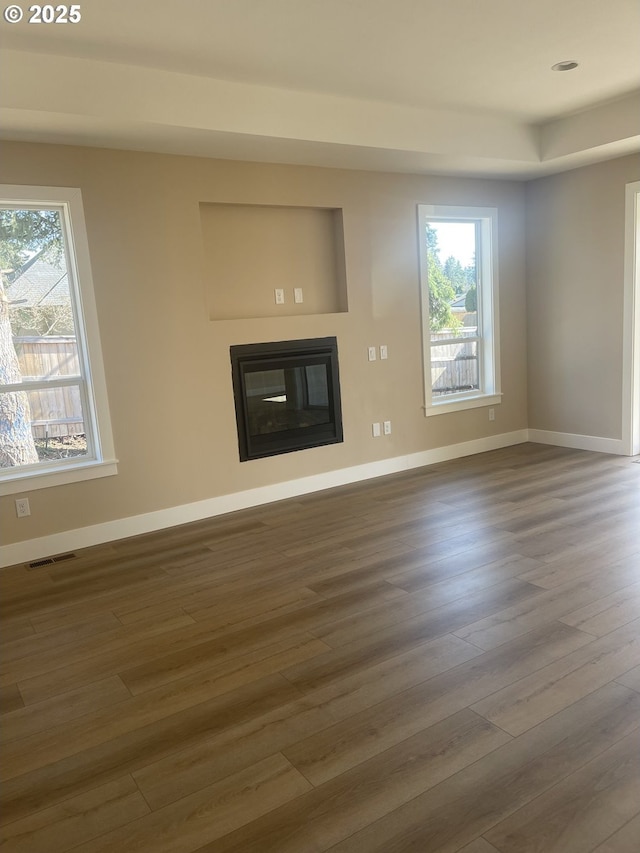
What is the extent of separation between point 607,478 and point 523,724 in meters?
3.34

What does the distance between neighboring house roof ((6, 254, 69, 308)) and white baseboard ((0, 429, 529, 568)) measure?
4.92 ft

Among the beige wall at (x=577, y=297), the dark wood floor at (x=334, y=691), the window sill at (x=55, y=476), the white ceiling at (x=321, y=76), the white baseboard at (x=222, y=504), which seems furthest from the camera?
the beige wall at (x=577, y=297)

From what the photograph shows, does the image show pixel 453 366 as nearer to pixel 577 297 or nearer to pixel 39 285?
pixel 577 297

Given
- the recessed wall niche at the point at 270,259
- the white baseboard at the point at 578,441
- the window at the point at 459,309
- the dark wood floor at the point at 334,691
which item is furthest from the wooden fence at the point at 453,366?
the dark wood floor at the point at 334,691

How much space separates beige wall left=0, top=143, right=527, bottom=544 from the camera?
402 cm

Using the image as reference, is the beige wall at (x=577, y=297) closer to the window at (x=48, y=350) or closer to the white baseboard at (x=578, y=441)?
the white baseboard at (x=578, y=441)

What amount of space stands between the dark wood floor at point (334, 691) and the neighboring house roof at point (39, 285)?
5.45 feet

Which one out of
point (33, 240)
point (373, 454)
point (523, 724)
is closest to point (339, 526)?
point (373, 454)

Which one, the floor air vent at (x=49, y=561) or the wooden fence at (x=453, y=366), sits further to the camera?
the wooden fence at (x=453, y=366)

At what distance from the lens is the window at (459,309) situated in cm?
571

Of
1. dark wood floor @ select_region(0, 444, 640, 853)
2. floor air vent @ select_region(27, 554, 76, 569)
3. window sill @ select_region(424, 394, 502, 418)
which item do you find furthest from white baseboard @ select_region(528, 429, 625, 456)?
floor air vent @ select_region(27, 554, 76, 569)

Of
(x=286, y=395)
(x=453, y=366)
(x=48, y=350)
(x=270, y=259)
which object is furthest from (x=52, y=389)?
(x=453, y=366)

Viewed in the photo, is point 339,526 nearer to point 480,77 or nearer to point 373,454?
point 373,454

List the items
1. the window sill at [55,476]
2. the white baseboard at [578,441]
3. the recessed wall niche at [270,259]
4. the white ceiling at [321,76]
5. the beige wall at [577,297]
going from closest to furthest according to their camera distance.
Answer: the white ceiling at [321,76], the window sill at [55,476], the recessed wall niche at [270,259], the beige wall at [577,297], the white baseboard at [578,441]
